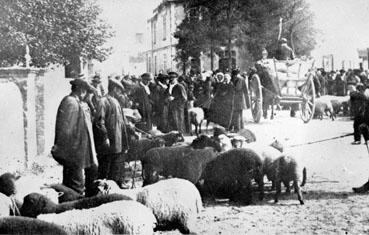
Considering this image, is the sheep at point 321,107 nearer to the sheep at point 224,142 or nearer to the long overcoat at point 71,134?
the sheep at point 224,142

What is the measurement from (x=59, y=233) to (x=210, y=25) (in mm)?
23174

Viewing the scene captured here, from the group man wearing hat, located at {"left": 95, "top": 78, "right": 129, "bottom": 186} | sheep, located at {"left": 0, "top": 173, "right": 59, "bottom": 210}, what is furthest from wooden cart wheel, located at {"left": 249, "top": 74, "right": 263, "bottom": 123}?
sheep, located at {"left": 0, "top": 173, "right": 59, "bottom": 210}

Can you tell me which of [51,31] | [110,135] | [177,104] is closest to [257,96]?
[177,104]

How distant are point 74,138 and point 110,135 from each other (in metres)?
1.38

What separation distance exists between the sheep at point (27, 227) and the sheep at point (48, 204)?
0.67m

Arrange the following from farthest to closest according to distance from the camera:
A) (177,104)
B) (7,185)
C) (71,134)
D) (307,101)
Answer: (307,101), (177,104), (71,134), (7,185)

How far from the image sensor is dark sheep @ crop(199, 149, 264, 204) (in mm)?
7398

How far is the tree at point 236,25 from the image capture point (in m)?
25.5

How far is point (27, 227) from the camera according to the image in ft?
15.0

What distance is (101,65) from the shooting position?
23.2 meters

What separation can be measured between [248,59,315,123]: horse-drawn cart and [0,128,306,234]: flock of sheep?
6218mm

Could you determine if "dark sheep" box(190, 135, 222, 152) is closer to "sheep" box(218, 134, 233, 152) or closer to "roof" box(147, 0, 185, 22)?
"sheep" box(218, 134, 233, 152)

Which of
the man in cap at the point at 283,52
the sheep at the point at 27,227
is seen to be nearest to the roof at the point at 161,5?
the man in cap at the point at 283,52

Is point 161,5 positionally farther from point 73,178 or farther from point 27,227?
point 27,227
